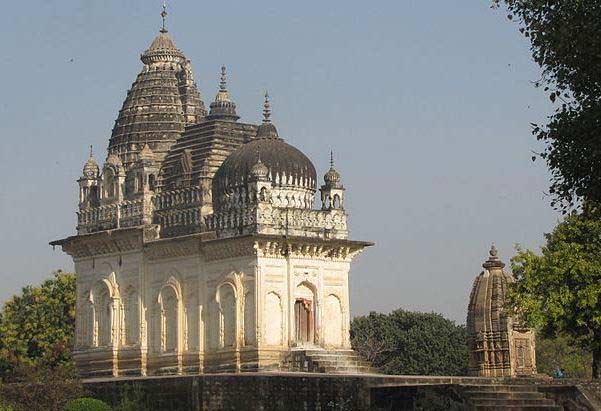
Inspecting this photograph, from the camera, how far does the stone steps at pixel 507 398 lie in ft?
111

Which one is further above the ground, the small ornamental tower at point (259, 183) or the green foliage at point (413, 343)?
the small ornamental tower at point (259, 183)

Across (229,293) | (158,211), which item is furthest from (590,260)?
(158,211)

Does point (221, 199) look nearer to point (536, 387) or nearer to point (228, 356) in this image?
point (228, 356)

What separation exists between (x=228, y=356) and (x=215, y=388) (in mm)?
4427

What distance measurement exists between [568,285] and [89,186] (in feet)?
55.4

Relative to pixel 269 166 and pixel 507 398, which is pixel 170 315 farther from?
pixel 507 398

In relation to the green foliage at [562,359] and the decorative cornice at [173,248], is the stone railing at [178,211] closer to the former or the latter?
the decorative cornice at [173,248]

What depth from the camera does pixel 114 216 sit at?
4850cm

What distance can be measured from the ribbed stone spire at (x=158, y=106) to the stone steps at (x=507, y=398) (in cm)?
1809

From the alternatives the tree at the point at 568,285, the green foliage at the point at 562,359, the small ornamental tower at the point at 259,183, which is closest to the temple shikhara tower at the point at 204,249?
the small ornamental tower at the point at 259,183

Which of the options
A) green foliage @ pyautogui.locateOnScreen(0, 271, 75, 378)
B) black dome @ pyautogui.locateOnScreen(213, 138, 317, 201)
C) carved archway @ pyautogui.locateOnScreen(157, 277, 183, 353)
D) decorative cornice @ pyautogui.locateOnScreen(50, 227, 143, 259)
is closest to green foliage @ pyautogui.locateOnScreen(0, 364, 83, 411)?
carved archway @ pyautogui.locateOnScreen(157, 277, 183, 353)

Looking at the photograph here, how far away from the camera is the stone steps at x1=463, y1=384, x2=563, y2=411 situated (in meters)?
33.8

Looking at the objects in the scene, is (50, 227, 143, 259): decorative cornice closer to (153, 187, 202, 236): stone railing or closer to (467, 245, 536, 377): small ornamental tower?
(153, 187, 202, 236): stone railing

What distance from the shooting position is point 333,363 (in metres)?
43.2
